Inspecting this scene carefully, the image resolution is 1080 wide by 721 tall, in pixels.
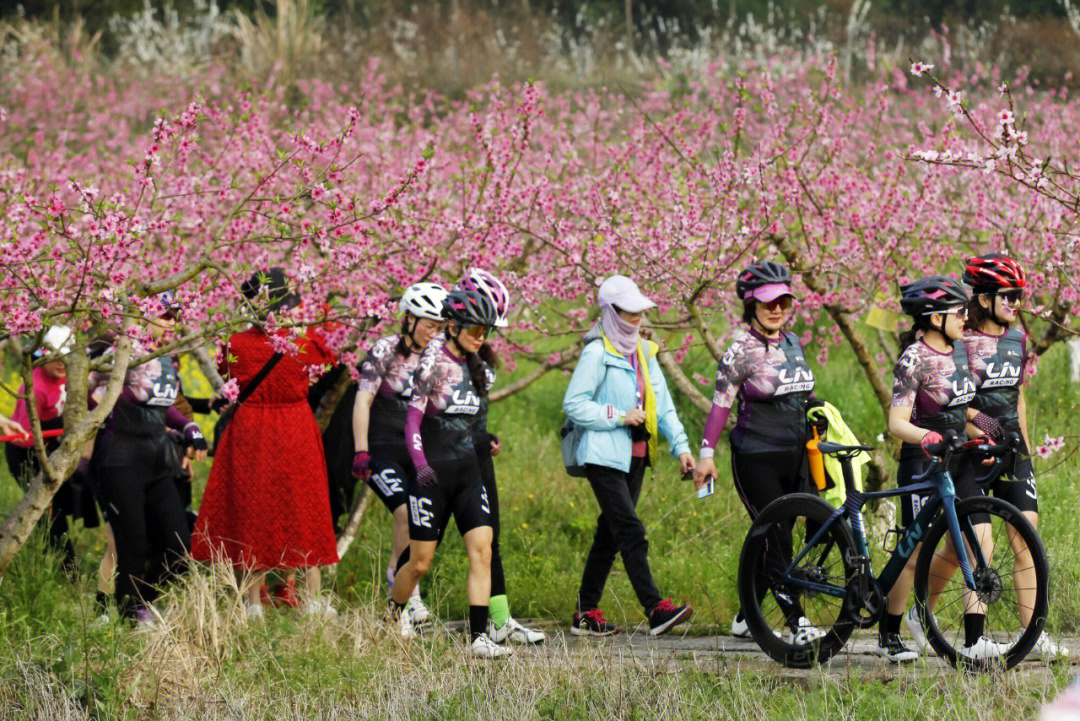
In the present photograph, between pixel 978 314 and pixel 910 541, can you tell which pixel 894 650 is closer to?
pixel 910 541

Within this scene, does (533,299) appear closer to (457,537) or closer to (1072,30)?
(457,537)

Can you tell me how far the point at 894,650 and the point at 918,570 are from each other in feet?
1.73

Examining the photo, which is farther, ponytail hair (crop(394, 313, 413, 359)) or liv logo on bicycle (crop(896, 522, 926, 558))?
ponytail hair (crop(394, 313, 413, 359))

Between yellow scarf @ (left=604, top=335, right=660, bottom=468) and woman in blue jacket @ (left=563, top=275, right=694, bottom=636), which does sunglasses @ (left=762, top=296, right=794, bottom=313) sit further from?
yellow scarf @ (left=604, top=335, right=660, bottom=468)

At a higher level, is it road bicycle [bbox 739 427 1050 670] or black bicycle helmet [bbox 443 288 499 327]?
black bicycle helmet [bbox 443 288 499 327]

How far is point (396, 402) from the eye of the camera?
24.4ft

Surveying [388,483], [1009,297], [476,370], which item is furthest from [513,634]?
[1009,297]

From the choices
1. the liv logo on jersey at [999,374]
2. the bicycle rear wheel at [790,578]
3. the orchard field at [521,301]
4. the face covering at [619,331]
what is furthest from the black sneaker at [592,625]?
the liv logo on jersey at [999,374]

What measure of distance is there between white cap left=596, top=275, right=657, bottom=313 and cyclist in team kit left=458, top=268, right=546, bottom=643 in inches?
20.4

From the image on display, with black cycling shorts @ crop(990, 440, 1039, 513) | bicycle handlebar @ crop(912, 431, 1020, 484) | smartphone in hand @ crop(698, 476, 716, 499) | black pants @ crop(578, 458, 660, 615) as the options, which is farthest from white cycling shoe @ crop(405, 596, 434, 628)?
A: black cycling shorts @ crop(990, 440, 1039, 513)

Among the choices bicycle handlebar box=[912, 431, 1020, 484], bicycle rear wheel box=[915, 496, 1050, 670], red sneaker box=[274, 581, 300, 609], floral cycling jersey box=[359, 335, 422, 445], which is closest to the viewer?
bicycle rear wheel box=[915, 496, 1050, 670]

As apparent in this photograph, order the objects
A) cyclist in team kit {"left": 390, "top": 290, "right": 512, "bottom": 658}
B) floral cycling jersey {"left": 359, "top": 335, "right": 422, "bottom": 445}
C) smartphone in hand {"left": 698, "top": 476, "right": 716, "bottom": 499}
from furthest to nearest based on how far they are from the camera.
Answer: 1. floral cycling jersey {"left": 359, "top": 335, "right": 422, "bottom": 445}
2. cyclist in team kit {"left": 390, "top": 290, "right": 512, "bottom": 658}
3. smartphone in hand {"left": 698, "top": 476, "right": 716, "bottom": 499}

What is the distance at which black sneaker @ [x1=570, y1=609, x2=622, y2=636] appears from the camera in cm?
700

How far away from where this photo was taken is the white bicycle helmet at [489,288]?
6547mm
